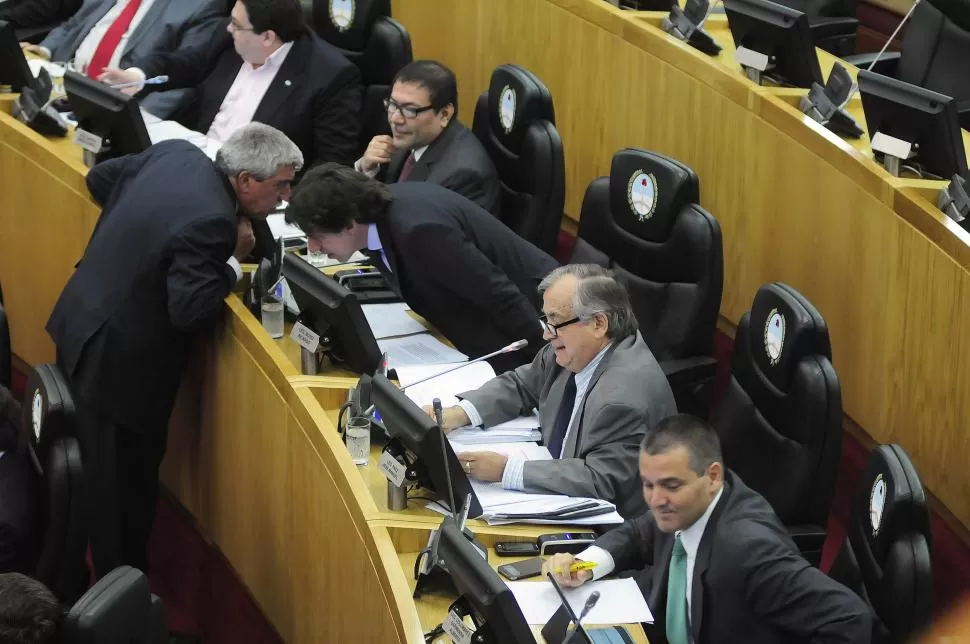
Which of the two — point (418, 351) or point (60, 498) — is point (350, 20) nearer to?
point (418, 351)

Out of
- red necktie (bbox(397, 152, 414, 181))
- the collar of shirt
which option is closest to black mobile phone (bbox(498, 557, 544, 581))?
the collar of shirt

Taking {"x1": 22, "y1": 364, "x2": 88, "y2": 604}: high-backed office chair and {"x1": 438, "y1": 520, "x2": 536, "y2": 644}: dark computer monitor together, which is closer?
{"x1": 438, "y1": 520, "x2": 536, "y2": 644}: dark computer monitor

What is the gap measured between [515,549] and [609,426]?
303 millimetres

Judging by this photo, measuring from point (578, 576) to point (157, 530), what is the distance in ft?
4.94

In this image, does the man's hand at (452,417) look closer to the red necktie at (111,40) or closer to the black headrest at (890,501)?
the black headrest at (890,501)

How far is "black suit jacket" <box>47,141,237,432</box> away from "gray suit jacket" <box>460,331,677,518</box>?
613 millimetres

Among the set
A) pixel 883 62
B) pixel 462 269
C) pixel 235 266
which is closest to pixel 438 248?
pixel 462 269

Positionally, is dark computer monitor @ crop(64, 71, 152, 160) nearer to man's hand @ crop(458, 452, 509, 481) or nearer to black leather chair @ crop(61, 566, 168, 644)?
man's hand @ crop(458, 452, 509, 481)

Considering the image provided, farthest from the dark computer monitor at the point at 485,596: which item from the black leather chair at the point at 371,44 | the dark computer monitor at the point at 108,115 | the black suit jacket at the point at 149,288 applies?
the black leather chair at the point at 371,44

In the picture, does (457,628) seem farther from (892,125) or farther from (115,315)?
(892,125)

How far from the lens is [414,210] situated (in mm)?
2580

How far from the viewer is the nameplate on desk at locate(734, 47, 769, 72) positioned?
124 inches

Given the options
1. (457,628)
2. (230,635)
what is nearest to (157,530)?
(230,635)

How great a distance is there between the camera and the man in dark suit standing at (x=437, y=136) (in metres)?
3.03
